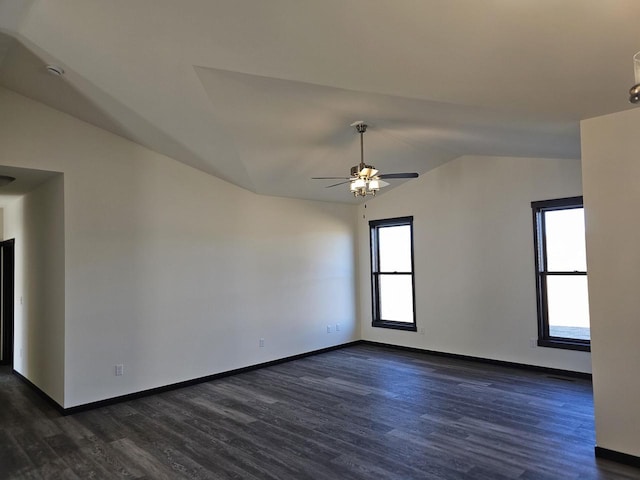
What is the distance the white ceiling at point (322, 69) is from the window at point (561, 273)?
3.13 ft

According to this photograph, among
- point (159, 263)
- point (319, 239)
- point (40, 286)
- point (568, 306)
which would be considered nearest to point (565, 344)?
point (568, 306)

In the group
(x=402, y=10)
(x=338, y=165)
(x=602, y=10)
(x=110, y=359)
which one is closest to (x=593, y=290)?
(x=602, y=10)

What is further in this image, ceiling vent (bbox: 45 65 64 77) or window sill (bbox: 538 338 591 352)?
window sill (bbox: 538 338 591 352)

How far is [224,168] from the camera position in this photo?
17.6ft

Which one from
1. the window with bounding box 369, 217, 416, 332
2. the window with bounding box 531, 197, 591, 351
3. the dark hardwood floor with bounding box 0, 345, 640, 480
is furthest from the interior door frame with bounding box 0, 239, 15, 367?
the window with bounding box 531, 197, 591, 351

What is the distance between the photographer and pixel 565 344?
17.5 ft

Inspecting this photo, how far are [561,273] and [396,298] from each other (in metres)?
2.67

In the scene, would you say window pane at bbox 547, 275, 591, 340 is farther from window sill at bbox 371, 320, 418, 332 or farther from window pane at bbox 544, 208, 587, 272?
window sill at bbox 371, 320, 418, 332

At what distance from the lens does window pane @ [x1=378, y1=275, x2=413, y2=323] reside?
7.17m

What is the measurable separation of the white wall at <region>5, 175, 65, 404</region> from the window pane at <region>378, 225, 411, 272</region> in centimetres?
498

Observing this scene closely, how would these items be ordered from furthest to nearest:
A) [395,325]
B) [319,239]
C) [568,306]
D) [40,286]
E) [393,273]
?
1. [393,273]
2. [395,325]
3. [319,239]
4. [568,306]
5. [40,286]

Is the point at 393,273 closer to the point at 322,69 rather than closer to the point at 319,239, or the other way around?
the point at 319,239

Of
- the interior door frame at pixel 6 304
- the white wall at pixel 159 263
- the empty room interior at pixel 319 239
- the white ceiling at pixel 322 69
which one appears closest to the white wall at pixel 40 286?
the empty room interior at pixel 319 239

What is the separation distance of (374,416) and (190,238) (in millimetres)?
3098
